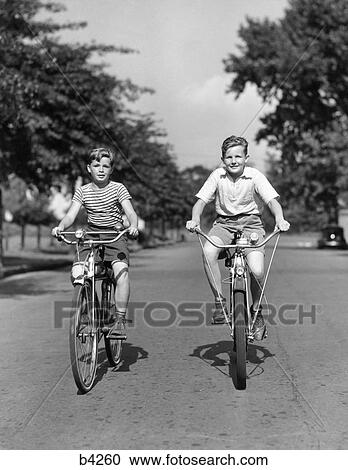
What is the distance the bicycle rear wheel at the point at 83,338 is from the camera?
5340mm

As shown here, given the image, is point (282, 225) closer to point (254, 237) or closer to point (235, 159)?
point (254, 237)

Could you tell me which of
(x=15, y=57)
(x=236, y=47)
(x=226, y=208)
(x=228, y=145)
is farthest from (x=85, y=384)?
(x=236, y=47)

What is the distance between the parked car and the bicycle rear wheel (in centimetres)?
4399

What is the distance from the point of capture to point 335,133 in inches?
1447

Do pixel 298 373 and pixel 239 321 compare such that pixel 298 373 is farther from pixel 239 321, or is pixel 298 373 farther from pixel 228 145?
pixel 228 145

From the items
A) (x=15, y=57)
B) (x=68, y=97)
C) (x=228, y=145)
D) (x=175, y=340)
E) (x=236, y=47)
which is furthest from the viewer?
(x=236, y=47)

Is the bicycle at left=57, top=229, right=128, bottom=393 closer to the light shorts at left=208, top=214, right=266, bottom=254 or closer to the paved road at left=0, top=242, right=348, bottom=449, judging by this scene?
the paved road at left=0, top=242, right=348, bottom=449

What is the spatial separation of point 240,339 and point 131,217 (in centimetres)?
135

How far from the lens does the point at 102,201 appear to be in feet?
20.4

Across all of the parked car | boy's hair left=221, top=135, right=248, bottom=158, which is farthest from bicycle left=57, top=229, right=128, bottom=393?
the parked car

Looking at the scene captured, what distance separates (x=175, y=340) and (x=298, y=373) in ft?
7.34

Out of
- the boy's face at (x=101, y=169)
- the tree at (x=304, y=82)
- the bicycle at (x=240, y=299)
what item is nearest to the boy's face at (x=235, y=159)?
the bicycle at (x=240, y=299)

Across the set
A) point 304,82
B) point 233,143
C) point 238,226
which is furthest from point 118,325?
point 304,82
